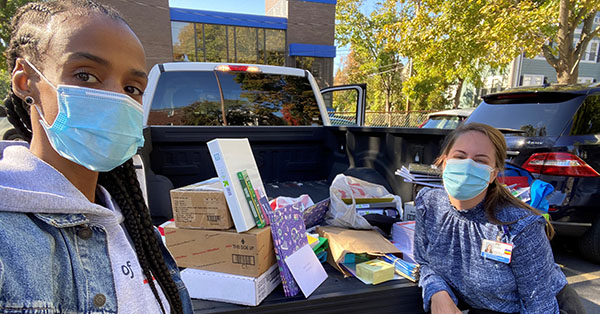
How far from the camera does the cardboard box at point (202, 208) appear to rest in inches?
63.6

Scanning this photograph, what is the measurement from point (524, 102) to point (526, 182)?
53.2 inches

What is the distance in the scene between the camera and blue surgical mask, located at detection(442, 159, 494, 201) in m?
1.68

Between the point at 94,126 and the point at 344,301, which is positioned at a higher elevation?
the point at 94,126

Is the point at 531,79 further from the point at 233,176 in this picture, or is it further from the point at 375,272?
the point at 233,176

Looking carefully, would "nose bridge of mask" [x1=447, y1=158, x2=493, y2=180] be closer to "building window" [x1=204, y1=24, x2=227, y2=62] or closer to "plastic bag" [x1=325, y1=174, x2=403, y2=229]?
"plastic bag" [x1=325, y1=174, x2=403, y2=229]

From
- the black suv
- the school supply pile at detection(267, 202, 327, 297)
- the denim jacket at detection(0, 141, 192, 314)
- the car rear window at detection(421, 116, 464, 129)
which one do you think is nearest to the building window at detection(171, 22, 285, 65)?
the car rear window at detection(421, 116, 464, 129)

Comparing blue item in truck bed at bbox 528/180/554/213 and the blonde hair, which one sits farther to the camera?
blue item in truck bed at bbox 528/180/554/213

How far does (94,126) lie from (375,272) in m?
1.48

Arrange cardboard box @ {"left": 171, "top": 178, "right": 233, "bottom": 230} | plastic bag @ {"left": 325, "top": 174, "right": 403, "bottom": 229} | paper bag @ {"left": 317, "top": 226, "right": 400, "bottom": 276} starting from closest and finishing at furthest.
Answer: cardboard box @ {"left": 171, "top": 178, "right": 233, "bottom": 230} < paper bag @ {"left": 317, "top": 226, "right": 400, "bottom": 276} < plastic bag @ {"left": 325, "top": 174, "right": 403, "bottom": 229}

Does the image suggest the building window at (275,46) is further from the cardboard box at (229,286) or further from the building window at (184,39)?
the cardboard box at (229,286)

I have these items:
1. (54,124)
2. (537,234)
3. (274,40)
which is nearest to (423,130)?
(537,234)

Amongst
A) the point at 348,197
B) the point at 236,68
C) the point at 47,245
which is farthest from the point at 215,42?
the point at 47,245

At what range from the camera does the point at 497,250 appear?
154cm

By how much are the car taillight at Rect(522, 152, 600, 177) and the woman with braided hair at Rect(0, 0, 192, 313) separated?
3562 millimetres
